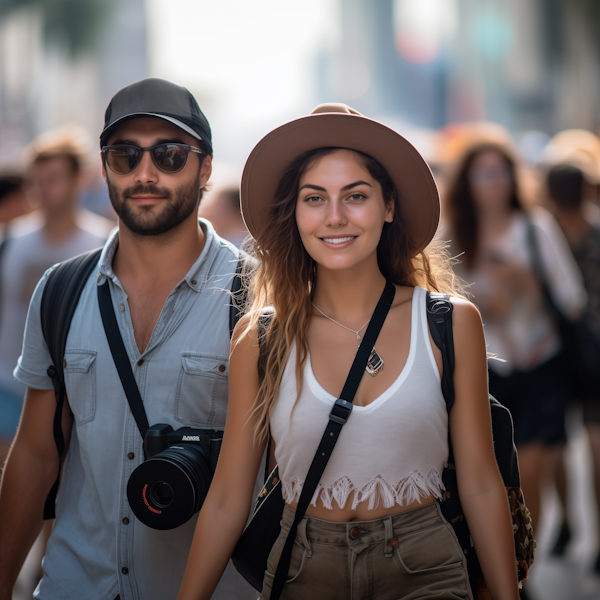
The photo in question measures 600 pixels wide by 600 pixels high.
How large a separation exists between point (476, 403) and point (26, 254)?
4.04 meters

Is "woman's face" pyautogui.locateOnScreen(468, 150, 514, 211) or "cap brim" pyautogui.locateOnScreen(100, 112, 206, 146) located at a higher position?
"woman's face" pyautogui.locateOnScreen(468, 150, 514, 211)

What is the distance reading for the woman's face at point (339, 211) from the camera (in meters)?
2.47

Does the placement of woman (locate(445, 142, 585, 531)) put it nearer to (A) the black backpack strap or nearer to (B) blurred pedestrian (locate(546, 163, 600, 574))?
(B) blurred pedestrian (locate(546, 163, 600, 574))

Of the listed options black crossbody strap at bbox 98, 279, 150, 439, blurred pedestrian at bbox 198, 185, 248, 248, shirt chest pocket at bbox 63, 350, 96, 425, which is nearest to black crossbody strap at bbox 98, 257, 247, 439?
black crossbody strap at bbox 98, 279, 150, 439

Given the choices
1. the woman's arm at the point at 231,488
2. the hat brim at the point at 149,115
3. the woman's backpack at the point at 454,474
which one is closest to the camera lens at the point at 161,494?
the woman's arm at the point at 231,488

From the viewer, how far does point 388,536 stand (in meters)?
2.27

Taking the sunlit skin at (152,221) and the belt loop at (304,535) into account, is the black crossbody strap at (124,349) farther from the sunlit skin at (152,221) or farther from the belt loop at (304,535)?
the belt loop at (304,535)

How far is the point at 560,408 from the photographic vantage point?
4.96 meters

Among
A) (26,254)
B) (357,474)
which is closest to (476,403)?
(357,474)

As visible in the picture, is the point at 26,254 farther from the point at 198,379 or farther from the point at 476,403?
the point at 476,403

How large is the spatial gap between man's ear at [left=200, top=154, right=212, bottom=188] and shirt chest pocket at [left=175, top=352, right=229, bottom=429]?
0.68m

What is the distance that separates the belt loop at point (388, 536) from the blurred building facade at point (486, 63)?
35.5 meters

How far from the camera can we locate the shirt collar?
286 centimetres

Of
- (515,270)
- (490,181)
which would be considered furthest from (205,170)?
(490,181)
